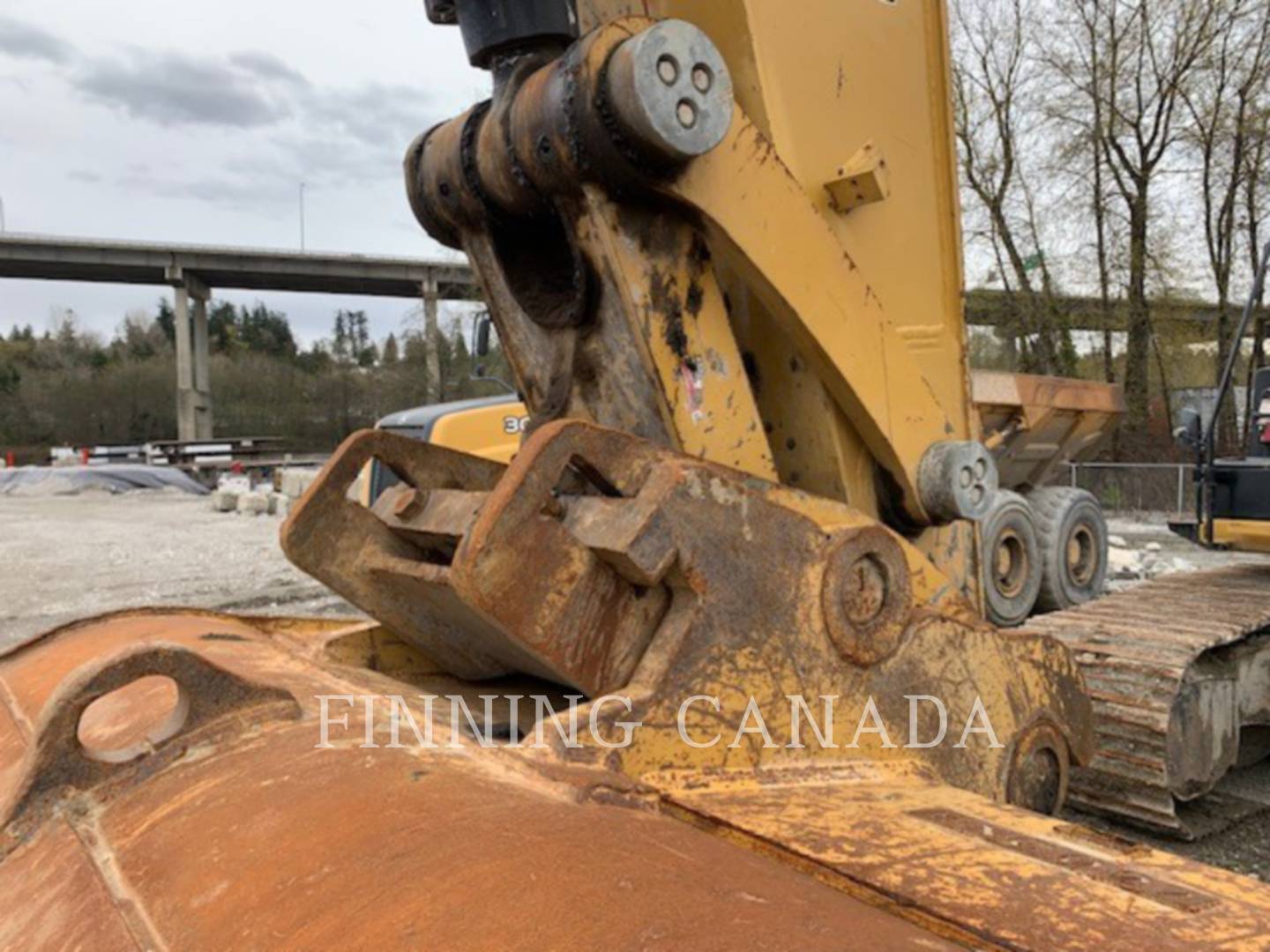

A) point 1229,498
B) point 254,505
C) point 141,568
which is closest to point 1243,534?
point 1229,498

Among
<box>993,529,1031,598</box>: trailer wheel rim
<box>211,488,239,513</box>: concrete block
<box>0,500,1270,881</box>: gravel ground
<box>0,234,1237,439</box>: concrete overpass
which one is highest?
<box>0,234,1237,439</box>: concrete overpass

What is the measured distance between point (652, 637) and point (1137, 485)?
1698 centimetres

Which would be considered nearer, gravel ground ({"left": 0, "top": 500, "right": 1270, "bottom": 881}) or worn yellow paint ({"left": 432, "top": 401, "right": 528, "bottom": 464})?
gravel ground ({"left": 0, "top": 500, "right": 1270, "bottom": 881})

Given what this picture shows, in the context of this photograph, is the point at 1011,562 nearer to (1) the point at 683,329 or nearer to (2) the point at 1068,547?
(2) the point at 1068,547

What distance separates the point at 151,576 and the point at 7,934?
35.2 ft

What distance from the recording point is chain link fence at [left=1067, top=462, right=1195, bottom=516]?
1633 centimetres

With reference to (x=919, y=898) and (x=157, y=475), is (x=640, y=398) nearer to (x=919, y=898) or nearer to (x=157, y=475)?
(x=919, y=898)

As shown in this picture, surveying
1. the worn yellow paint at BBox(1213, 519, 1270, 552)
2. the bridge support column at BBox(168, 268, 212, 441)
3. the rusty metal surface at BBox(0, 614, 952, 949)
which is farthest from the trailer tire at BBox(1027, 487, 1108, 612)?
the bridge support column at BBox(168, 268, 212, 441)

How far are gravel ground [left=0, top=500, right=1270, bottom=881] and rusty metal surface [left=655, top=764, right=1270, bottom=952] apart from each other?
8.63ft

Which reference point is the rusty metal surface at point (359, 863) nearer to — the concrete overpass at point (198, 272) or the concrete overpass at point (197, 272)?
the concrete overpass at point (198, 272)

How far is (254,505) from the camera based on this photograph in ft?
61.3

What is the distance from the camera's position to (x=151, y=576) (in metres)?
11.2

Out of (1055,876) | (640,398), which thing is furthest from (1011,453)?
(1055,876)

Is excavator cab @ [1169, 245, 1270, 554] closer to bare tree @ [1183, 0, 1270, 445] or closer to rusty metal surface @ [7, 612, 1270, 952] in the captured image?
rusty metal surface @ [7, 612, 1270, 952]
